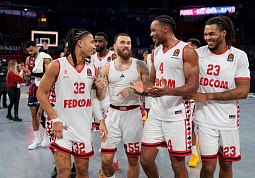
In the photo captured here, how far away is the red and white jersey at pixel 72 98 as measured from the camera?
2.94 m

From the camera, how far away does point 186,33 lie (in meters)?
24.2

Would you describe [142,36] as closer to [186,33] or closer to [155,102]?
[186,33]

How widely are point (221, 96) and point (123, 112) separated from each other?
1.31 metres

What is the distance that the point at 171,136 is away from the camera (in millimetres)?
3191

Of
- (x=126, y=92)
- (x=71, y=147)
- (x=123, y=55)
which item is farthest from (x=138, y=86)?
(x=71, y=147)

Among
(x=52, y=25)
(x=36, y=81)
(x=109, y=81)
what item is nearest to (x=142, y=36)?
(x=52, y=25)

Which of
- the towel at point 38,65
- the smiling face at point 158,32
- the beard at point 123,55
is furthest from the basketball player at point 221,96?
the towel at point 38,65

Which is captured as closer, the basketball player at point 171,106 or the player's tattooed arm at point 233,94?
the player's tattooed arm at point 233,94

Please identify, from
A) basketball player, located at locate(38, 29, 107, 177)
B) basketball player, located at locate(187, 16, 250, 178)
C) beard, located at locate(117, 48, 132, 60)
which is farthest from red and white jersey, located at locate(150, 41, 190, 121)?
basketball player, located at locate(38, 29, 107, 177)

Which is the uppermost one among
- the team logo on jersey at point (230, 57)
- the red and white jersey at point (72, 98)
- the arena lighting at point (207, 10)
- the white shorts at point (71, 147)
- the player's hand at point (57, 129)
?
the arena lighting at point (207, 10)

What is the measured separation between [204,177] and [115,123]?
131 centimetres

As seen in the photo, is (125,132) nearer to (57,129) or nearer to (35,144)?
(57,129)

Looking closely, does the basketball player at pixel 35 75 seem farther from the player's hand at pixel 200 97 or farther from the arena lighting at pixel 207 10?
the arena lighting at pixel 207 10

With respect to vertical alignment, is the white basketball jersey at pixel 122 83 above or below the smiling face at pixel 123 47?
below
